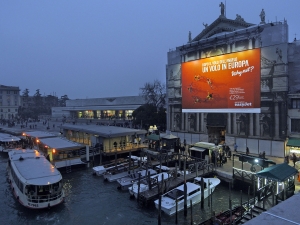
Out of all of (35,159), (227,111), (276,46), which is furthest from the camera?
(227,111)

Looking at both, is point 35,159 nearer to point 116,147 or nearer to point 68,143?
point 68,143

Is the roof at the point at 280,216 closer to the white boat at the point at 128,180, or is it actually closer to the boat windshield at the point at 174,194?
the boat windshield at the point at 174,194

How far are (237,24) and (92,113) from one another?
6239 centimetres

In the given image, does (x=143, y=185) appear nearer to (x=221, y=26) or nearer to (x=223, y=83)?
(x=223, y=83)

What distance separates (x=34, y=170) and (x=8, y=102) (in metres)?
110

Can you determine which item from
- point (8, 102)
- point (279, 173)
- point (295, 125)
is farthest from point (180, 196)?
point (8, 102)

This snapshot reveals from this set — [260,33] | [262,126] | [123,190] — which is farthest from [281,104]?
[123,190]

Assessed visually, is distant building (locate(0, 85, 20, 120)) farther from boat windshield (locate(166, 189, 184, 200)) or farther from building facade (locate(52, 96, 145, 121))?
boat windshield (locate(166, 189, 184, 200))

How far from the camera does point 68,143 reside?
99.0 ft

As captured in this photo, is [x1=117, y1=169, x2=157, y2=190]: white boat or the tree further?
the tree

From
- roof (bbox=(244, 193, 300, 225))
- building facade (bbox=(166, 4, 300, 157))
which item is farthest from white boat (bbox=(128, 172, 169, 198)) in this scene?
roof (bbox=(244, 193, 300, 225))

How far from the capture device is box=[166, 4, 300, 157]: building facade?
2805 centimetres

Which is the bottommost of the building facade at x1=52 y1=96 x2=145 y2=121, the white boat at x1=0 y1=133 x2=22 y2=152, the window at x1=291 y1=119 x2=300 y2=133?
the white boat at x1=0 y1=133 x2=22 y2=152

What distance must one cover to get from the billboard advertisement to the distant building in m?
104
